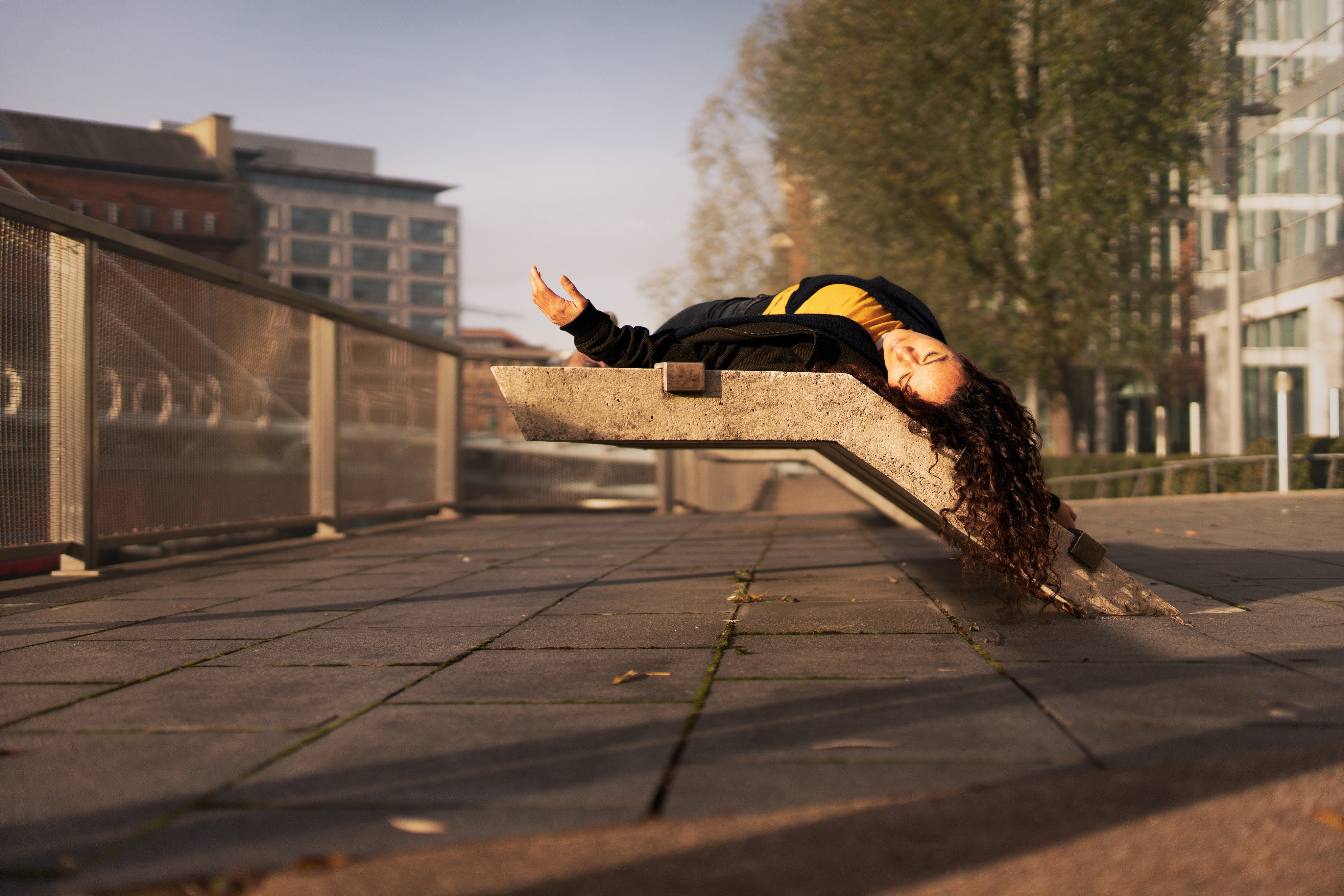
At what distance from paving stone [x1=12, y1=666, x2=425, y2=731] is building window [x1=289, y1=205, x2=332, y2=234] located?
94.5 meters

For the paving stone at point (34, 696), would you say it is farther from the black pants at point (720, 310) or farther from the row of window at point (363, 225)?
the row of window at point (363, 225)

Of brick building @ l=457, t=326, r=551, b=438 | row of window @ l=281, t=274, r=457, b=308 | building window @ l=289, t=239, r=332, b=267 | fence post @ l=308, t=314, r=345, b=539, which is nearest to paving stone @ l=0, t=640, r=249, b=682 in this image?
fence post @ l=308, t=314, r=345, b=539

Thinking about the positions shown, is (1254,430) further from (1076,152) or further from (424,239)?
(424,239)

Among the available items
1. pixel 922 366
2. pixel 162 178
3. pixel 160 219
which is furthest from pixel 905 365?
pixel 162 178

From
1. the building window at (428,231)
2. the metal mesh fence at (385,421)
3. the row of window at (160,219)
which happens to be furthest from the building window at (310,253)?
the metal mesh fence at (385,421)

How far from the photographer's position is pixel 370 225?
311 feet

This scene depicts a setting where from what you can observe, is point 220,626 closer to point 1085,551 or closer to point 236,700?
point 236,700

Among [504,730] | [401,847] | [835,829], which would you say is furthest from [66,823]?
[835,829]

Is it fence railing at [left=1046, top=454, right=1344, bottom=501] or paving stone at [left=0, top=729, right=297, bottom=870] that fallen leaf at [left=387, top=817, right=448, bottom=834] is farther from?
fence railing at [left=1046, top=454, right=1344, bottom=501]

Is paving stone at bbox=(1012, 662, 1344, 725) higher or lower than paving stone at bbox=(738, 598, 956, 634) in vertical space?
higher

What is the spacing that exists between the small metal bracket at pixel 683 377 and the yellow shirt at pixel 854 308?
2.30 ft

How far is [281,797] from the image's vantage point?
1877mm

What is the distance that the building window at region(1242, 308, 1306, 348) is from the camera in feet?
71.2

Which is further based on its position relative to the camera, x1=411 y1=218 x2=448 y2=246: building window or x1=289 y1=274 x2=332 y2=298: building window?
x1=411 y1=218 x2=448 y2=246: building window
